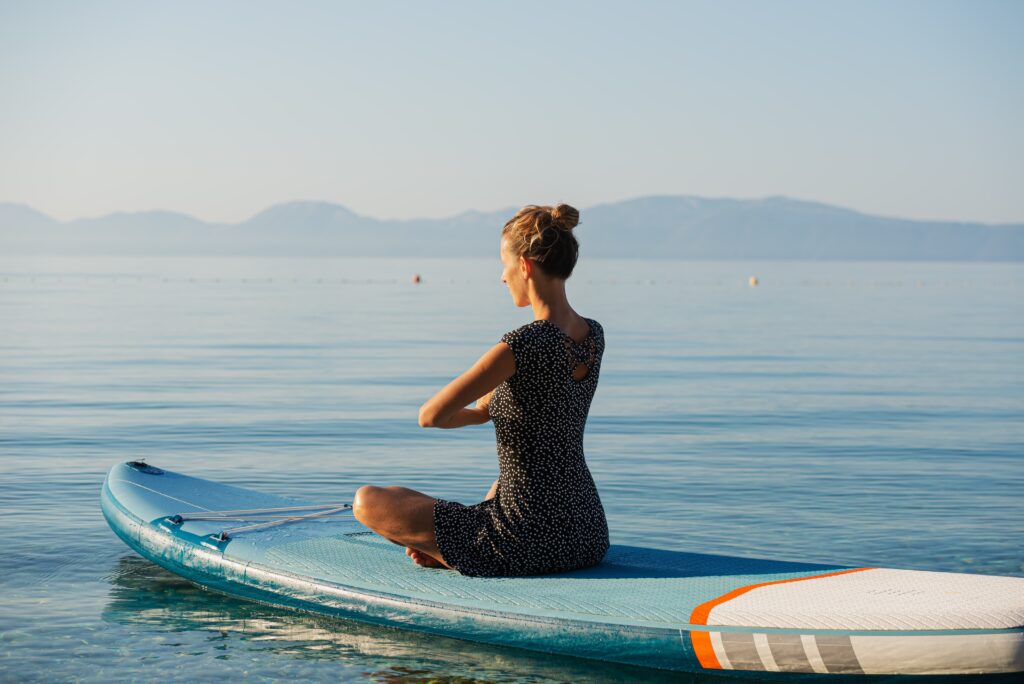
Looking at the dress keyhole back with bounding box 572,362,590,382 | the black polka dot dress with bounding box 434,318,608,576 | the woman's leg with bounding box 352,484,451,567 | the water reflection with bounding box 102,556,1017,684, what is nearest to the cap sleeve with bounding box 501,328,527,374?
the black polka dot dress with bounding box 434,318,608,576

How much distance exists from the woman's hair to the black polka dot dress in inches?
10.4

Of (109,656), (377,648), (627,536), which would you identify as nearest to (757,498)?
(627,536)

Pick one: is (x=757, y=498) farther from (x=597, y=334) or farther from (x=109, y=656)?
(x=109, y=656)

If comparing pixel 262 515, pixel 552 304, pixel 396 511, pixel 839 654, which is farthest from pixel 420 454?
pixel 839 654

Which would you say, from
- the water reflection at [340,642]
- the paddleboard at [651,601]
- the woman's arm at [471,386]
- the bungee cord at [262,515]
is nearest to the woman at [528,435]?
the woman's arm at [471,386]

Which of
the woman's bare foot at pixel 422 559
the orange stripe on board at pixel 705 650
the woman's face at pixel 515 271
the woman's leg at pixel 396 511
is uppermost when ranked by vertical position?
the woman's face at pixel 515 271

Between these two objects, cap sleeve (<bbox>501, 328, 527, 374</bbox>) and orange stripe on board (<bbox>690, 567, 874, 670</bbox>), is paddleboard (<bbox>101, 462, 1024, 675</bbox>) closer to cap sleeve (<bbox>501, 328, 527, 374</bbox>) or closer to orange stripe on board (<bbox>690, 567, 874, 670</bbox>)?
orange stripe on board (<bbox>690, 567, 874, 670</bbox>)

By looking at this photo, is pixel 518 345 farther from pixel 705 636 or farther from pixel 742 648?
pixel 742 648

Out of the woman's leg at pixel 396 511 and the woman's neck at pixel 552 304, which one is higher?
the woman's neck at pixel 552 304

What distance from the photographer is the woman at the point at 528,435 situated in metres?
5.20

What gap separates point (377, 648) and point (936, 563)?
374 cm

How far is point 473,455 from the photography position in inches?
461

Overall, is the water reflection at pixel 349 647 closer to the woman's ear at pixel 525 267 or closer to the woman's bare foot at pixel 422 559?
the woman's bare foot at pixel 422 559

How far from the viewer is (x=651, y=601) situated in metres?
5.29
